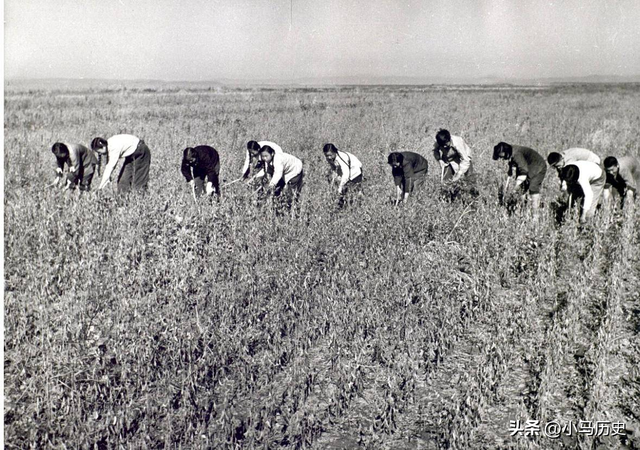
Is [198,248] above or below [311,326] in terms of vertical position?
above

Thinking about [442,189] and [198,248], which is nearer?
[198,248]

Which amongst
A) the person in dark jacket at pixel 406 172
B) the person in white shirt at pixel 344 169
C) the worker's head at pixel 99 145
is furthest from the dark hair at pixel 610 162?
the worker's head at pixel 99 145

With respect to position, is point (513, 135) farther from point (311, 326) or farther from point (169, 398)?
point (169, 398)

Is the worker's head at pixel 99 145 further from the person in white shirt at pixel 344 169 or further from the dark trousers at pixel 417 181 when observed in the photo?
the dark trousers at pixel 417 181

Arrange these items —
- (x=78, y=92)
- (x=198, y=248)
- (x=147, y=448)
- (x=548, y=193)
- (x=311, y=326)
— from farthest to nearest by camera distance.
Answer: (x=548, y=193) → (x=78, y=92) → (x=198, y=248) → (x=311, y=326) → (x=147, y=448)

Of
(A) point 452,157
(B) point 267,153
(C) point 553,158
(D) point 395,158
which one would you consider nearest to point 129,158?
(B) point 267,153

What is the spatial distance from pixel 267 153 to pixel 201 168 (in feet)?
2.39

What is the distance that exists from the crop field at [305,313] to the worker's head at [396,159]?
12.5 inches

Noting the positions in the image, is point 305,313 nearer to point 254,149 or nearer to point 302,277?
point 302,277

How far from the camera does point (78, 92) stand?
5.01 meters

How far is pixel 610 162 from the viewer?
4.98 m

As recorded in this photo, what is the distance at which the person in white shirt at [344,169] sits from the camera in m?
5.18

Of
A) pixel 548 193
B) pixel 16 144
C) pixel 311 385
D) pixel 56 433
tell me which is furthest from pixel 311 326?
pixel 548 193

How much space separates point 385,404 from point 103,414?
4.94 ft
